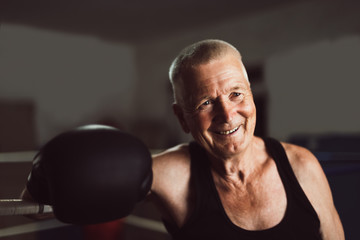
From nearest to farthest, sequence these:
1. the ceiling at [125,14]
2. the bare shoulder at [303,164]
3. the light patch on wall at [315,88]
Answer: the bare shoulder at [303,164] < the light patch on wall at [315,88] < the ceiling at [125,14]

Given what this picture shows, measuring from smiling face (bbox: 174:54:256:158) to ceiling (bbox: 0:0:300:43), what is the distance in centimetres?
409

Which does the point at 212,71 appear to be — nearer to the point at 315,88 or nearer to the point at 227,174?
the point at 227,174

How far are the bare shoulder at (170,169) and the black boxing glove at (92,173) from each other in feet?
1.15

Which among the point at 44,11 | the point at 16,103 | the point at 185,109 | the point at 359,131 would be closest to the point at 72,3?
the point at 44,11

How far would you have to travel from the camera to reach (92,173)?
32.1 inches

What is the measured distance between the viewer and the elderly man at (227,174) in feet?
3.91

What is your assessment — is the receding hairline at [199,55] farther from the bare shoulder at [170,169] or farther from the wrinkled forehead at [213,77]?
the bare shoulder at [170,169]

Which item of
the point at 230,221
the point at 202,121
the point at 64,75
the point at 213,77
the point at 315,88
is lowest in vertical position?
the point at 64,75

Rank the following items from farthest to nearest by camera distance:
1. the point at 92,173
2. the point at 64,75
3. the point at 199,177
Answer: the point at 64,75 < the point at 199,177 < the point at 92,173

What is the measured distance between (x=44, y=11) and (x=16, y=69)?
134 centimetres

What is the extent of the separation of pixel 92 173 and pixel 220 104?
50 centimetres

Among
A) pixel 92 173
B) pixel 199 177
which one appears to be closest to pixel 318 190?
pixel 199 177

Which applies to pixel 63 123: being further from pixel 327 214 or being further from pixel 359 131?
pixel 327 214

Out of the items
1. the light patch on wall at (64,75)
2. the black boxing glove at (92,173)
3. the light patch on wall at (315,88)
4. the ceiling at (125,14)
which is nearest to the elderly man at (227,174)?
the black boxing glove at (92,173)
